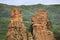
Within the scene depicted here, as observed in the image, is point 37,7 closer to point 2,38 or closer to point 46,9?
point 46,9

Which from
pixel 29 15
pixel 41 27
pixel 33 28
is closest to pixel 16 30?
pixel 33 28

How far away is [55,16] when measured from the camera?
23.7ft

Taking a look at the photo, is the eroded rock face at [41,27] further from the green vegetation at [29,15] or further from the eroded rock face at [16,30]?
the eroded rock face at [16,30]

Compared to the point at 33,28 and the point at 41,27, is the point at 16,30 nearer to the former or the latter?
the point at 33,28

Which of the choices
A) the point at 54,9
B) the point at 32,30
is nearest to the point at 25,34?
the point at 32,30

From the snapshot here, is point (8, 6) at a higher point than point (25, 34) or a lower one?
higher

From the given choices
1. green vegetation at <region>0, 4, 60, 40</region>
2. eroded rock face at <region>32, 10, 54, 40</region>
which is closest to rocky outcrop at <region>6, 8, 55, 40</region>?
eroded rock face at <region>32, 10, 54, 40</region>

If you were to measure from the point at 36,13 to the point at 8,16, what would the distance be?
0.78 m

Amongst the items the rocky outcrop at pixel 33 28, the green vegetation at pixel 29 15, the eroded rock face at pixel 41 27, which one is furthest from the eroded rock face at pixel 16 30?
the eroded rock face at pixel 41 27

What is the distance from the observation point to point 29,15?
710 centimetres

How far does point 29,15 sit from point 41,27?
472 mm

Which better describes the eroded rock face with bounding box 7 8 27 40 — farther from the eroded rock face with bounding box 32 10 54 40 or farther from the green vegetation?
the eroded rock face with bounding box 32 10 54 40

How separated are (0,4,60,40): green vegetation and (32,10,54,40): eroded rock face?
0.13m

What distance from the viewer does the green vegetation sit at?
699 centimetres
